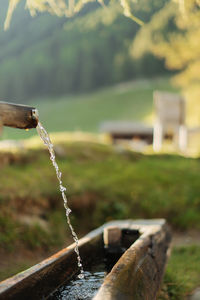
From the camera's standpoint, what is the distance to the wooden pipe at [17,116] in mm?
2830

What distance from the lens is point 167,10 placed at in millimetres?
31234

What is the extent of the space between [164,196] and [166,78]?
99.3 feet

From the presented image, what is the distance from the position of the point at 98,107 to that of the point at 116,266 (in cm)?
3113

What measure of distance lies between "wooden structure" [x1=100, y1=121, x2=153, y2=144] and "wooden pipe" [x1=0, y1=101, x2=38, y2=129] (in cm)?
1452

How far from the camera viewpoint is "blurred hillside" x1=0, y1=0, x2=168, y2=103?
37188 mm

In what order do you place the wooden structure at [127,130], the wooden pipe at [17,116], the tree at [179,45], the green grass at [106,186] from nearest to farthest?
1. the wooden pipe at [17,116]
2. the green grass at [106,186]
3. the wooden structure at [127,130]
4. the tree at [179,45]

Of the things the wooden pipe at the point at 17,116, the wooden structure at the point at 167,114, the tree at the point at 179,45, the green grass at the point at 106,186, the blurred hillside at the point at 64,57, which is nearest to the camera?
the wooden pipe at the point at 17,116

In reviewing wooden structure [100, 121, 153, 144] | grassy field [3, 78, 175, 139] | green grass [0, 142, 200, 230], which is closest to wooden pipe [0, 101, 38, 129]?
green grass [0, 142, 200, 230]

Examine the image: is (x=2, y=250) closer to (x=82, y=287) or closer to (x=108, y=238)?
(x=108, y=238)

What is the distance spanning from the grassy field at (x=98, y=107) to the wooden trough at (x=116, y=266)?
22172mm

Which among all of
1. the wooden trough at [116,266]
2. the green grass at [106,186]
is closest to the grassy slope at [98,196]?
the green grass at [106,186]

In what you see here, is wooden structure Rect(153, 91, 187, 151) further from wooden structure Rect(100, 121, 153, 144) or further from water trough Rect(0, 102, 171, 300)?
water trough Rect(0, 102, 171, 300)

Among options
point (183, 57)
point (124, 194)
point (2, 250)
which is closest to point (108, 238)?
point (2, 250)

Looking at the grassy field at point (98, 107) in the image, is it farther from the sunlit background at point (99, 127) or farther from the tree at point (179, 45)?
the tree at point (179, 45)
